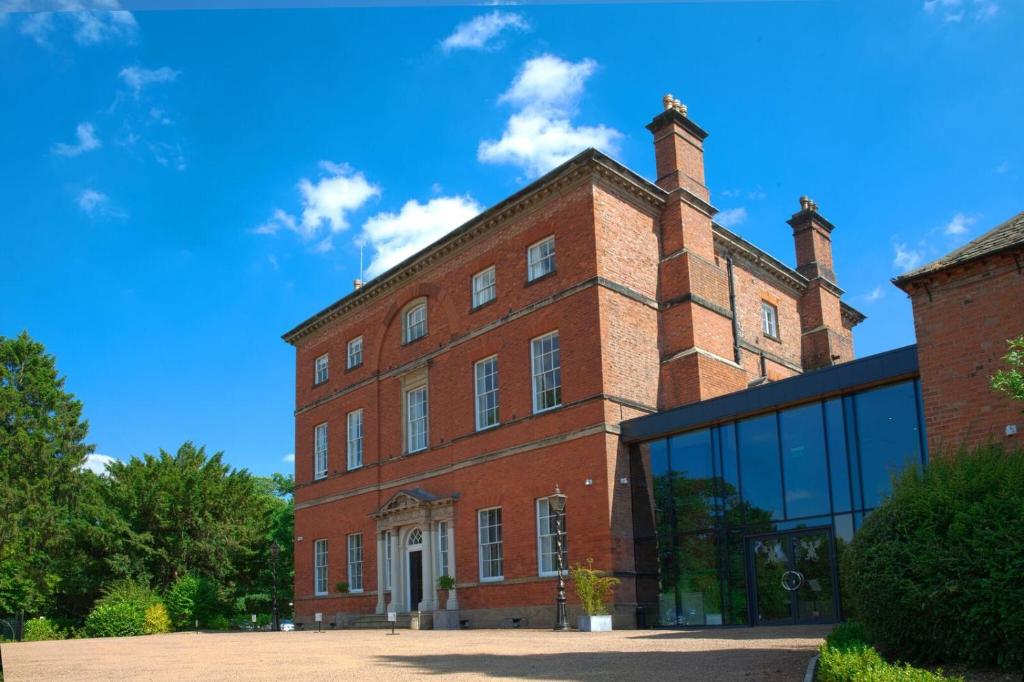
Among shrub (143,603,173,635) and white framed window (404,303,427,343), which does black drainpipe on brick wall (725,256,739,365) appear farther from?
shrub (143,603,173,635)

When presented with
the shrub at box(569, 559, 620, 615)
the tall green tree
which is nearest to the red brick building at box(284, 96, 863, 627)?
the shrub at box(569, 559, 620, 615)

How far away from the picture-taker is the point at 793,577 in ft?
61.3

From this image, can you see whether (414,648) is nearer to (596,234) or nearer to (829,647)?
(829,647)

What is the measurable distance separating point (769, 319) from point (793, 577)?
12.0 metres

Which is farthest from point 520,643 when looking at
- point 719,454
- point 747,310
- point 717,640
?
point 747,310

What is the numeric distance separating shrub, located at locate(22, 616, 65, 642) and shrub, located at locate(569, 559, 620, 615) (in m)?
23.9

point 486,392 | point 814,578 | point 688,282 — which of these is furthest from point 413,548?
point 814,578

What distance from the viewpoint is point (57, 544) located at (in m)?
38.0

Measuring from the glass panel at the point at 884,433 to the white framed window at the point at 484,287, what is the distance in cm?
1136

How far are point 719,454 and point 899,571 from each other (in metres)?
11.8

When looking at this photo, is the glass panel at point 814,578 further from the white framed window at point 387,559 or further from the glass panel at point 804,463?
the white framed window at point 387,559

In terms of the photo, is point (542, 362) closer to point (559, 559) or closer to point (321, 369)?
point (559, 559)

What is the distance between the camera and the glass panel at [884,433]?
17.3 m

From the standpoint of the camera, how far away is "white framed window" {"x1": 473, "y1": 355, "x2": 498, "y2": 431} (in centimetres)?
2556
